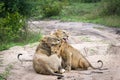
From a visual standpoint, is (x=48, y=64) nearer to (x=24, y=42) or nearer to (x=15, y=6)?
(x=24, y=42)

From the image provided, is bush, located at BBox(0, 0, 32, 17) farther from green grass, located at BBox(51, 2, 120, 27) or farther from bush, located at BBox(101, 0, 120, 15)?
bush, located at BBox(101, 0, 120, 15)

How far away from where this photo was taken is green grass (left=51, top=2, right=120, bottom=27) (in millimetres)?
23558

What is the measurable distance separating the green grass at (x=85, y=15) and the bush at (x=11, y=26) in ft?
26.0

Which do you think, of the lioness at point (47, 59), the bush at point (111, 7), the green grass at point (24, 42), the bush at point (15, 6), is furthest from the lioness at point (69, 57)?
the bush at point (111, 7)

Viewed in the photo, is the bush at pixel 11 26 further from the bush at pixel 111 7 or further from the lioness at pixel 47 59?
the bush at pixel 111 7

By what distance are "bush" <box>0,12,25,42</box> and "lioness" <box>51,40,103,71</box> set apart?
5.20 meters

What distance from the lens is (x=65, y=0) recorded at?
30.9m

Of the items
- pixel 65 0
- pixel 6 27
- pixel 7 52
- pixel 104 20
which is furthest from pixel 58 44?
pixel 65 0

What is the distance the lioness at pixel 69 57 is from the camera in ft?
32.7

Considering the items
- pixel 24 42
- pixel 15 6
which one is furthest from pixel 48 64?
pixel 15 6

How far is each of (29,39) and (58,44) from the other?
22.9 ft

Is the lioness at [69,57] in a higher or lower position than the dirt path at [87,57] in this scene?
higher

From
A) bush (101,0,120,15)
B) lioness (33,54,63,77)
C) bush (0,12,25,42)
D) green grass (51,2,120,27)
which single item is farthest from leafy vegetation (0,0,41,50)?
bush (101,0,120,15)

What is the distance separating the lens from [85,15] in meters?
27.3
